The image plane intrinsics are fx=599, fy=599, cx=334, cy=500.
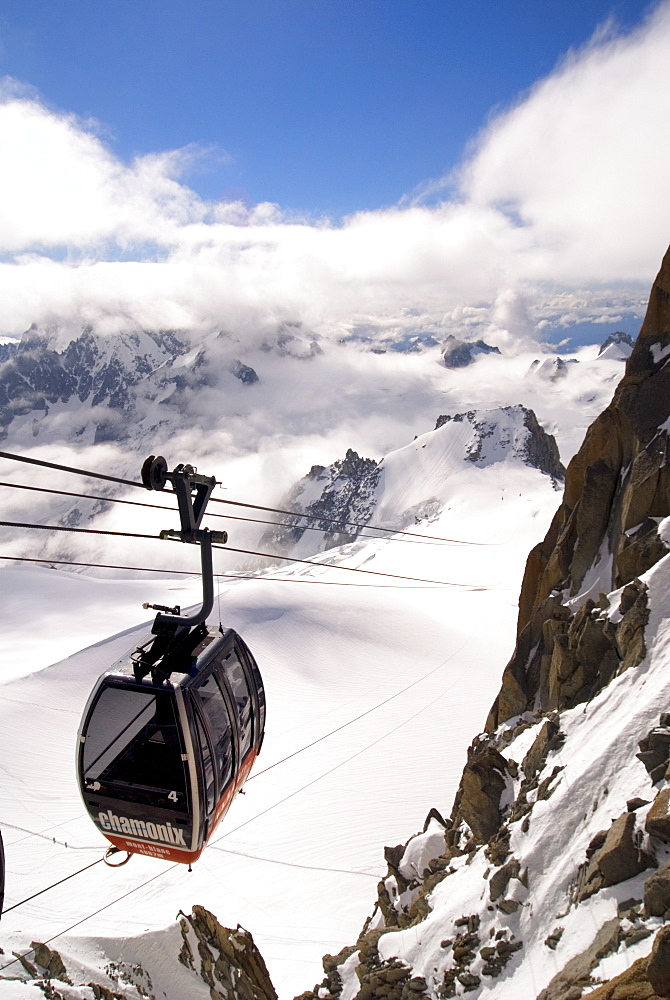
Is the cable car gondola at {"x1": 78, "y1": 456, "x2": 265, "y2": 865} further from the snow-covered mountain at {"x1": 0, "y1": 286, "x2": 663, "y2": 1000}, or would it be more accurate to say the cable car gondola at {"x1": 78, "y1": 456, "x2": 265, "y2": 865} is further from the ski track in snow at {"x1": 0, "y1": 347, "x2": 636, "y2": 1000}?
the snow-covered mountain at {"x1": 0, "y1": 286, "x2": 663, "y2": 1000}

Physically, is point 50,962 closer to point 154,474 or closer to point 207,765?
point 207,765

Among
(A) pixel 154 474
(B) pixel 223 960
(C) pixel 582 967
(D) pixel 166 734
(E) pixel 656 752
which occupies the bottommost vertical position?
(B) pixel 223 960

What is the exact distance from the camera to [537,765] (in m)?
13.4

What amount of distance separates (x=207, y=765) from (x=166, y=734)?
725 millimetres

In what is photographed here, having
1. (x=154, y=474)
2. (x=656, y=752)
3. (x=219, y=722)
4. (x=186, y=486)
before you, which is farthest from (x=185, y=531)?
(x=656, y=752)

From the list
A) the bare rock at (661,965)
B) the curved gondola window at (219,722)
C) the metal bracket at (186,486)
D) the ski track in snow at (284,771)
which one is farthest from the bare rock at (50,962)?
the bare rock at (661,965)

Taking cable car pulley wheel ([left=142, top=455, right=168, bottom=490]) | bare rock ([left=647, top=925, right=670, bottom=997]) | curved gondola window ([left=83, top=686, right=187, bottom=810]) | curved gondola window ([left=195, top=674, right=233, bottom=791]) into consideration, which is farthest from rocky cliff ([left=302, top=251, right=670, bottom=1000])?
cable car pulley wheel ([left=142, top=455, right=168, bottom=490])

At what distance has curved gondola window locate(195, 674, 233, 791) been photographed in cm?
801

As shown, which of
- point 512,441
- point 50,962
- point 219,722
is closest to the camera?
point 219,722

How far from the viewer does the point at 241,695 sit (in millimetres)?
8992

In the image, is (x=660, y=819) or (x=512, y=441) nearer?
(x=660, y=819)

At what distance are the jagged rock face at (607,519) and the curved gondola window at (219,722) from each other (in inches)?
356

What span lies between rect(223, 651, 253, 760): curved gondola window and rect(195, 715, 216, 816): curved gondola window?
96cm

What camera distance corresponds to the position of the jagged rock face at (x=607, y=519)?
567 inches
